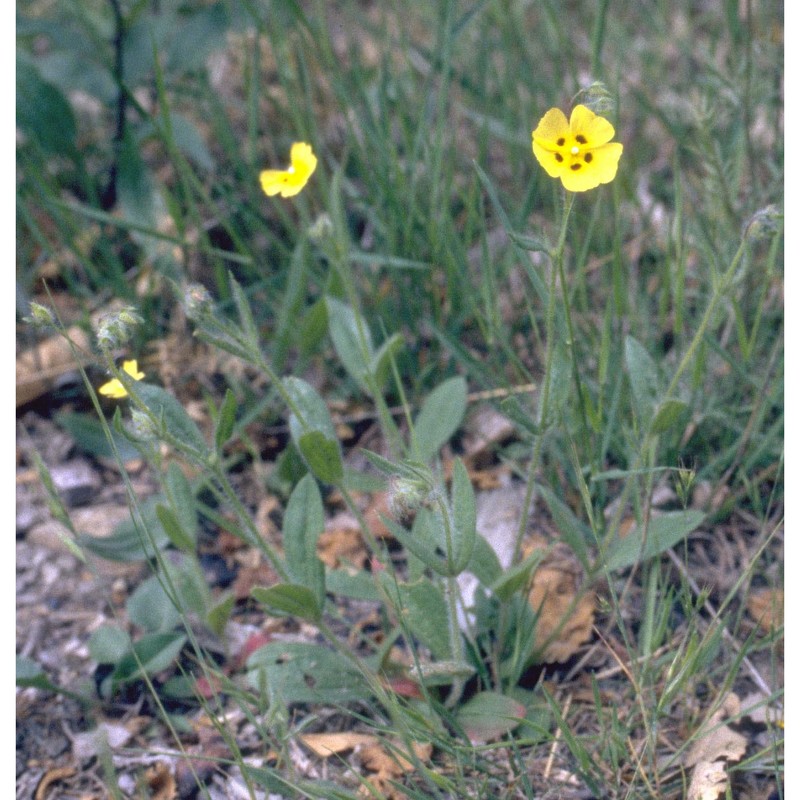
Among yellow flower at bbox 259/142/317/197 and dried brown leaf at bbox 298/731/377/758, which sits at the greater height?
yellow flower at bbox 259/142/317/197

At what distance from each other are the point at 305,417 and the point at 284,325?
2.09ft

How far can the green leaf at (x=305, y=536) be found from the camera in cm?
204

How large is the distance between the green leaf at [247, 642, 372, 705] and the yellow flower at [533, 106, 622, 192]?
4.00 ft

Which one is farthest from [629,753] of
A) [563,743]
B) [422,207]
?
[422,207]

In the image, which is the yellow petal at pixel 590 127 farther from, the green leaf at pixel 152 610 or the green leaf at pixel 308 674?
the green leaf at pixel 152 610

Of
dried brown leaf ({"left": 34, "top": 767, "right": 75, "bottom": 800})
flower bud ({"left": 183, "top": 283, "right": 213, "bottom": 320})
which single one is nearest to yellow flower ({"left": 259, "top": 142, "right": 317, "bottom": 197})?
flower bud ({"left": 183, "top": 283, "right": 213, "bottom": 320})

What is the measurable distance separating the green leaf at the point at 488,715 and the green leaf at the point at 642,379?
716 mm

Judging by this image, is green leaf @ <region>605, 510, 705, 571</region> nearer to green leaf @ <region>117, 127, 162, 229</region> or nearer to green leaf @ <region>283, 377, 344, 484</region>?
green leaf @ <region>283, 377, 344, 484</region>

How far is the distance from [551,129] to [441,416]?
97 cm

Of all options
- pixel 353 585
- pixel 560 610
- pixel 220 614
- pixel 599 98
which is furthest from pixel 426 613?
pixel 599 98

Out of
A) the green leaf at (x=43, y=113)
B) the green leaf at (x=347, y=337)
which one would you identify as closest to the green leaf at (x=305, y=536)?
the green leaf at (x=347, y=337)

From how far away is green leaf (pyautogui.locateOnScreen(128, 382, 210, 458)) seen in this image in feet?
6.37

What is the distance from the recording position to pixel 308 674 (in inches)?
81.4
